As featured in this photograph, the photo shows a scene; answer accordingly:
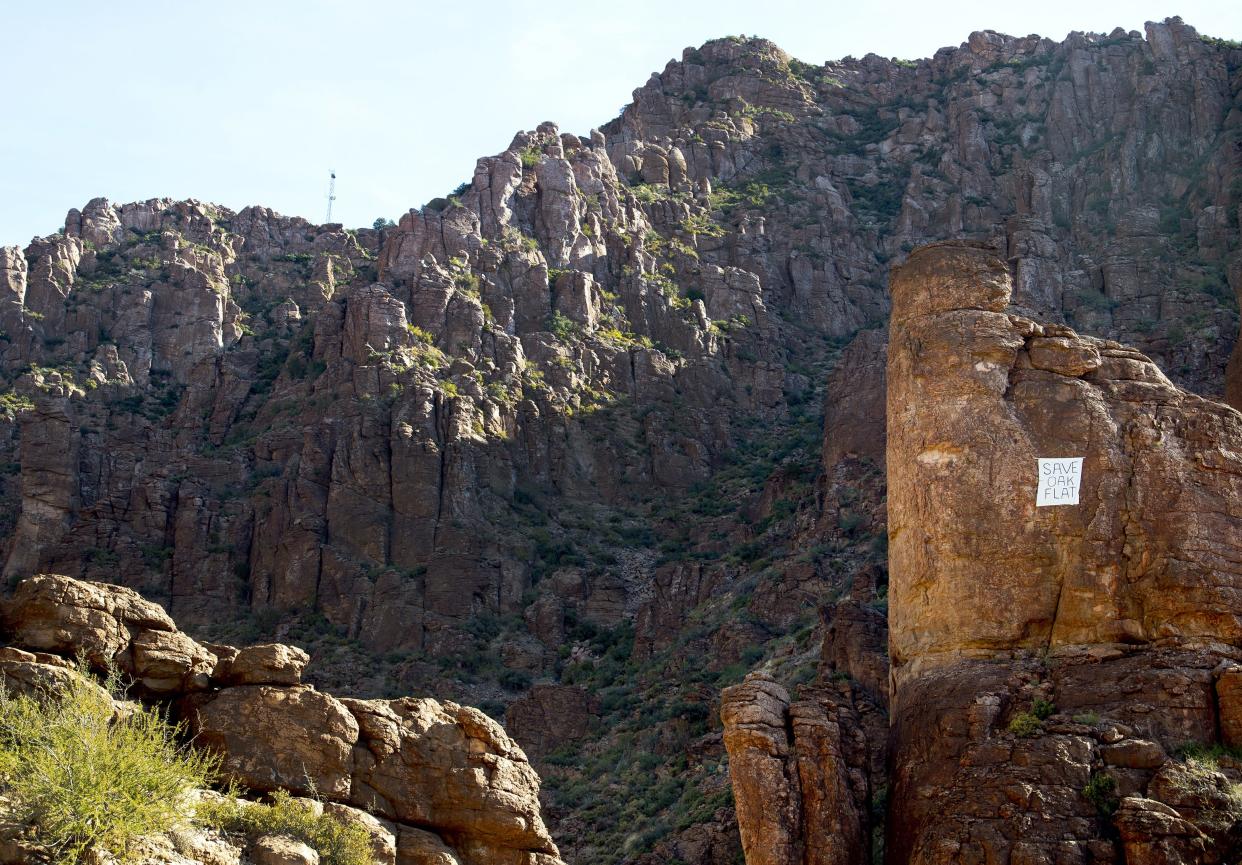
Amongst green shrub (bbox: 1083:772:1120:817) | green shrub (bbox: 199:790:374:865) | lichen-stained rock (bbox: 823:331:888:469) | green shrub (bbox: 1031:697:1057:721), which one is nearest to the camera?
green shrub (bbox: 199:790:374:865)

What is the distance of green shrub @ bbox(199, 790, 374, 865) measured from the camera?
23.5m

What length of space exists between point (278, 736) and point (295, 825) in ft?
5.82

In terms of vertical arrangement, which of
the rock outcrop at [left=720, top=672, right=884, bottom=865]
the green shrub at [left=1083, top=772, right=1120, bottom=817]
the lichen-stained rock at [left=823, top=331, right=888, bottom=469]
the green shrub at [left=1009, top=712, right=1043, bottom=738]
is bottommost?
the rock outcrop at [left=720, top=672, right=884, bottom=865]

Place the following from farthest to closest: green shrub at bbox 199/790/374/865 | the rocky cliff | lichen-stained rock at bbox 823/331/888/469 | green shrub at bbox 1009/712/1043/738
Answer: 1. lichen-stained rock at bbox 823/331/888/469
2. the rocky cliff
3. green shrub at bbox 1009/712/1043/738
4. green shrub at bbox 199/790/374/865

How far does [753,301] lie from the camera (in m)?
84.8

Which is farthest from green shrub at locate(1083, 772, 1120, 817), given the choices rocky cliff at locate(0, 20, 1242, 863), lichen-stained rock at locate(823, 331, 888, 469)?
lichen-stained rock at locate(823, 331, 888, 469)

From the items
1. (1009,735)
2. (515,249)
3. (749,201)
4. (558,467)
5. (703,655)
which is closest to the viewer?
(1009,735)

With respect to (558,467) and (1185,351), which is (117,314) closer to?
(558,467)

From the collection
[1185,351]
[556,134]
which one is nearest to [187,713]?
[1185,351]

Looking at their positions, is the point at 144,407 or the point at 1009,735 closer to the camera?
the point at 1009,735

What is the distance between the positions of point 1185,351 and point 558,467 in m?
26.1

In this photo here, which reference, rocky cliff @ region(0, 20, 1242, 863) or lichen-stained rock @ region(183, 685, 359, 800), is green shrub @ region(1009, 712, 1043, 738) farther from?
lichen-stained rock @ region(183, 685, 359, 800)

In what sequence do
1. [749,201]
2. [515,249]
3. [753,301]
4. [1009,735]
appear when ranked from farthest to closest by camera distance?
1. [749,201]
2. [753,301]
3. [515,249]
4. [1009,735]

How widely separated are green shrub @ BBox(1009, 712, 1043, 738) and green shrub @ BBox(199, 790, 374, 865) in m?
12.3
